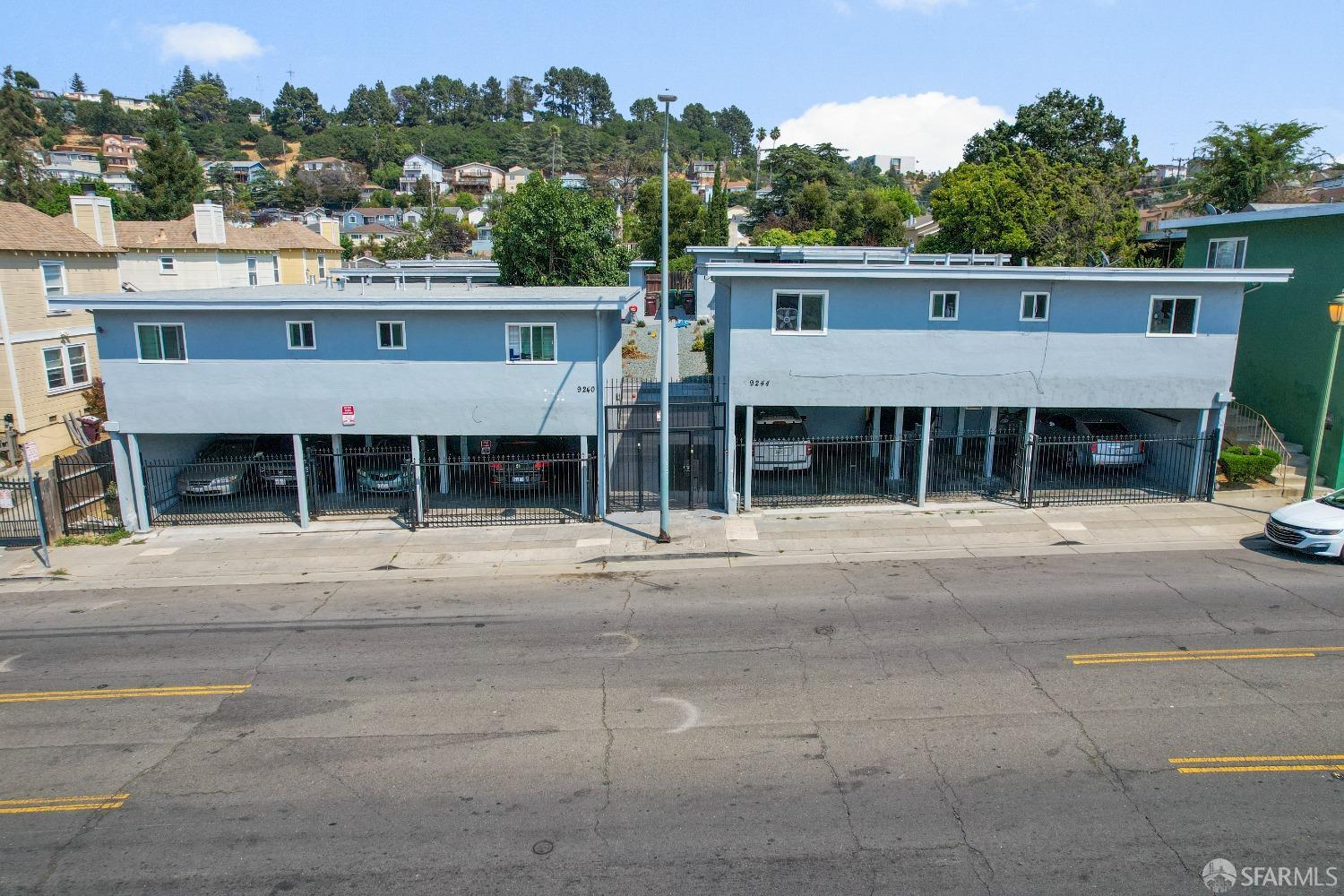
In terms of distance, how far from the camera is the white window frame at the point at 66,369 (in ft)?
93.8

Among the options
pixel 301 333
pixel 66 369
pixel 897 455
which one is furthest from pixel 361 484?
pixel 66 369

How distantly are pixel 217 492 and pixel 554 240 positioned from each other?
2016 centimetres

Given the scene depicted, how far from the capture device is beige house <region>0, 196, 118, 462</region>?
2683 cm

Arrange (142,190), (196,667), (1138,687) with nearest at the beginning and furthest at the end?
(1138,687) → (196,667) → (142,190)

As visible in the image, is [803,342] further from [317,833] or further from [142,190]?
[142,190]

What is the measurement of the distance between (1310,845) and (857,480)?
608 inches

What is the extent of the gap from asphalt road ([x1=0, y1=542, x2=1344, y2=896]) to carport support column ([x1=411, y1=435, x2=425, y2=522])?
521 cm

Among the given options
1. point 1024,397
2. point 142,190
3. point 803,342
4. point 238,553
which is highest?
point 142,190

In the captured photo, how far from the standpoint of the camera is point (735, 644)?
12.8 metres

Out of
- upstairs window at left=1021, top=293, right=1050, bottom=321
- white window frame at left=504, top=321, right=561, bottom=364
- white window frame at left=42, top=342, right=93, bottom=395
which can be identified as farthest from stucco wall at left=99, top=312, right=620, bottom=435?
white window frame at left=42, top=342, right=93, bottom=395

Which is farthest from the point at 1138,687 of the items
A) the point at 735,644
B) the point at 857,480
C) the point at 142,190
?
the point at 142,190

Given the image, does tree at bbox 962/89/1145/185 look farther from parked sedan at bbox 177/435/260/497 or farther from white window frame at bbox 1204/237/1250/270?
parked sedan at bbox 177/435/260/497

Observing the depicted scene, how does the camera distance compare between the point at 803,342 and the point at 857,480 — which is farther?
the point at 857,480

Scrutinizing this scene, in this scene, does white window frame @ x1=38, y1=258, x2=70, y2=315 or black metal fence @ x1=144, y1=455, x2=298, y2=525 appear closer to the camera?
black metal fence @ x1=144, y1=455, x2=298, y2=525
